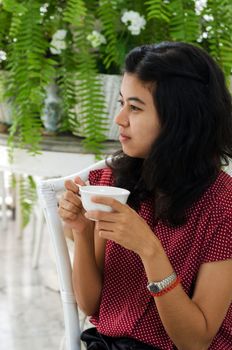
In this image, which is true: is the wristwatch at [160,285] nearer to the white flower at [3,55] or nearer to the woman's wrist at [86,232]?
the woman's wrist at [86,232]

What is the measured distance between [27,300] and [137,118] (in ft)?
5.61

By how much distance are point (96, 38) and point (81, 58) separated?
8 cm

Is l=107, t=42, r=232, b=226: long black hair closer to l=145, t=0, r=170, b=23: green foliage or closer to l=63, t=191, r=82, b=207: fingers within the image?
l=63, t=191, r=82, b=207: fingers

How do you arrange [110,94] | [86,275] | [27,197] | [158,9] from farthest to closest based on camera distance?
[27,197] → [110,94] → [158,9] → [86,275]

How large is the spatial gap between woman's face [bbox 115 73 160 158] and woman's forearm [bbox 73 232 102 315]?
0.70ft

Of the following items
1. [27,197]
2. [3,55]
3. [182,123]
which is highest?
[3,55]

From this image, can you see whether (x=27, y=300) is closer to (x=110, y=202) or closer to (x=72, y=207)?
(x=72, y=207)

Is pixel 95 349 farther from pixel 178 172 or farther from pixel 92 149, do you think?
pixel 92 149

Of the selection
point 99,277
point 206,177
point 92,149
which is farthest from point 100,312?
point 92,149

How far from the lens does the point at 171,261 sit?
45.6 inches

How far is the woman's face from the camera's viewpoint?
1128mm

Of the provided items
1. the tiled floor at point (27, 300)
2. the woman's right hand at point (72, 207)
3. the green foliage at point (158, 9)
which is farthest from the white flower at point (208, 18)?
the tiled floor at point (27, 300)

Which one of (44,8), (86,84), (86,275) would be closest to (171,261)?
(86,275)

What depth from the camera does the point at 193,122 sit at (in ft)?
3.68
